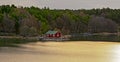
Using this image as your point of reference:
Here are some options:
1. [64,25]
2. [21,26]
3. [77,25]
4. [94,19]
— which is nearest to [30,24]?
Answer: [21,26]

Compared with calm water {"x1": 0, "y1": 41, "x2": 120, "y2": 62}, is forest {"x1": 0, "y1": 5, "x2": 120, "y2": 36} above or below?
above

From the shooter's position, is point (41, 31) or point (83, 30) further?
point (83, 30)

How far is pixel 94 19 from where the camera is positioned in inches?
3036

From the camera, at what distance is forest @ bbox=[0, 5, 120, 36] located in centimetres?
5300

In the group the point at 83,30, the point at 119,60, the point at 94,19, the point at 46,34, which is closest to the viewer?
the point at 119,60

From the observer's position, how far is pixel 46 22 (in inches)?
2351

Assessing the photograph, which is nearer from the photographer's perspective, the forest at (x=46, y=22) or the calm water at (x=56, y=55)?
the calm water at (x=56, y=55)

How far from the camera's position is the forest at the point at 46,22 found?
2087 inches

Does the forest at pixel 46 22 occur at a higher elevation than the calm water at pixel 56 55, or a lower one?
higher

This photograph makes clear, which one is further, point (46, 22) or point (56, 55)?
point (46, 22)

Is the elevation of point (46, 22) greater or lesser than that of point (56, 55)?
greater

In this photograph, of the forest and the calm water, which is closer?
the calm water

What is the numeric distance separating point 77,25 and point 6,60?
46147 mm

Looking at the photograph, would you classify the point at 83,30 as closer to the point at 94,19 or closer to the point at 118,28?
the point at 94,19
